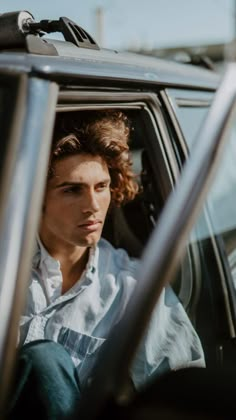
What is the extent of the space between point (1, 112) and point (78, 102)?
37 centimetres

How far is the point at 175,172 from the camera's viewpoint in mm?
2553

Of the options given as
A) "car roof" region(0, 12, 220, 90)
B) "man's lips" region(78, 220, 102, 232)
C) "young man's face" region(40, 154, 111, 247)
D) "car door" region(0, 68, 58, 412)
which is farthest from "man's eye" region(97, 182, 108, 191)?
"car door" region(0, 68, 58, 412)

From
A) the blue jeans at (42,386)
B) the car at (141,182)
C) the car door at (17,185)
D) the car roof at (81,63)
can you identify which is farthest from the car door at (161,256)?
the blue jeans at (42,386)

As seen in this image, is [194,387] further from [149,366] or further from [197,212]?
[149,366]

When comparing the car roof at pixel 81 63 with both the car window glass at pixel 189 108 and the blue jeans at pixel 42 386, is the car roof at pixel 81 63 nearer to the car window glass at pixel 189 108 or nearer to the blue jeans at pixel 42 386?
the car window glass at pixel 189 108

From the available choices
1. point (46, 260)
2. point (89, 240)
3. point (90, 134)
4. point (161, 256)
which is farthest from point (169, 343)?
point (161, 256)

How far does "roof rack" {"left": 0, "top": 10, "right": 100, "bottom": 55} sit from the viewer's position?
207 centimetres

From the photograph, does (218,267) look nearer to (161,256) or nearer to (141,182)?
Answer: (141,182)

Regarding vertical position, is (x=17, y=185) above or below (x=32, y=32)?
below

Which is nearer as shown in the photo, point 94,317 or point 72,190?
point 94,317

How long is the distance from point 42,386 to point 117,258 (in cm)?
77

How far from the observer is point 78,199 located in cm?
247

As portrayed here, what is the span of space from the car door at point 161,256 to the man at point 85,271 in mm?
674

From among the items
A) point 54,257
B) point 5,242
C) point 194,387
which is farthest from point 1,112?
point 54,257
